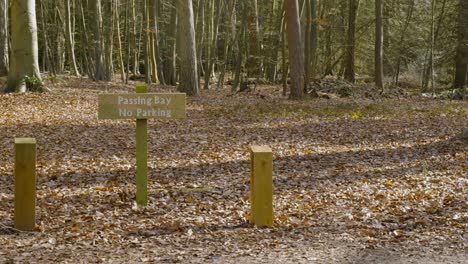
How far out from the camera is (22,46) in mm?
17516

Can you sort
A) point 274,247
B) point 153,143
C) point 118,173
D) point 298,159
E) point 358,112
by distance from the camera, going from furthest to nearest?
point 358,112, point 153,143, point 298,159, point 118,173, point 274,247

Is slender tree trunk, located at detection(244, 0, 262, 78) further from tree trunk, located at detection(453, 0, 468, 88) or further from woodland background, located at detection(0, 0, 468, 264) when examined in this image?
tree trunk, located at detection(453, 0, 468, 88)

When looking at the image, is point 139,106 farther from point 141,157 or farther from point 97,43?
point 97,43

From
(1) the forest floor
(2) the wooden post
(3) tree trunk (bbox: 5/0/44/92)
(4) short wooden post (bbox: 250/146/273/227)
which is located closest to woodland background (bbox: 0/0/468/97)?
(3) tree trunk (bbox: 5/0/44/92)

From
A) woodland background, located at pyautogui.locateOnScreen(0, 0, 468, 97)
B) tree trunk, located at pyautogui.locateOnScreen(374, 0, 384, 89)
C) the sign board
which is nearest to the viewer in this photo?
the sign board

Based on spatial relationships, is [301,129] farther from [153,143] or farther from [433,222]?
[433,222]

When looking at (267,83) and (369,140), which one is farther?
(267,83)

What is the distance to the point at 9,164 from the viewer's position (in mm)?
9977

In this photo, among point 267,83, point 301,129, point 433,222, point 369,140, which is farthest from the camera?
point 267,83

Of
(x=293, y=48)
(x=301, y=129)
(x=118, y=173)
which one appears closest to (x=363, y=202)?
(x=118, y=173)

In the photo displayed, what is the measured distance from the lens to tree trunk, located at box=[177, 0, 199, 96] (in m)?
19.4

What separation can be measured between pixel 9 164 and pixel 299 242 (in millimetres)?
5576

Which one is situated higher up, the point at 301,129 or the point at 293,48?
the point at 293,48

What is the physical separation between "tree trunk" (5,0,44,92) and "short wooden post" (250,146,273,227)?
1249cm
